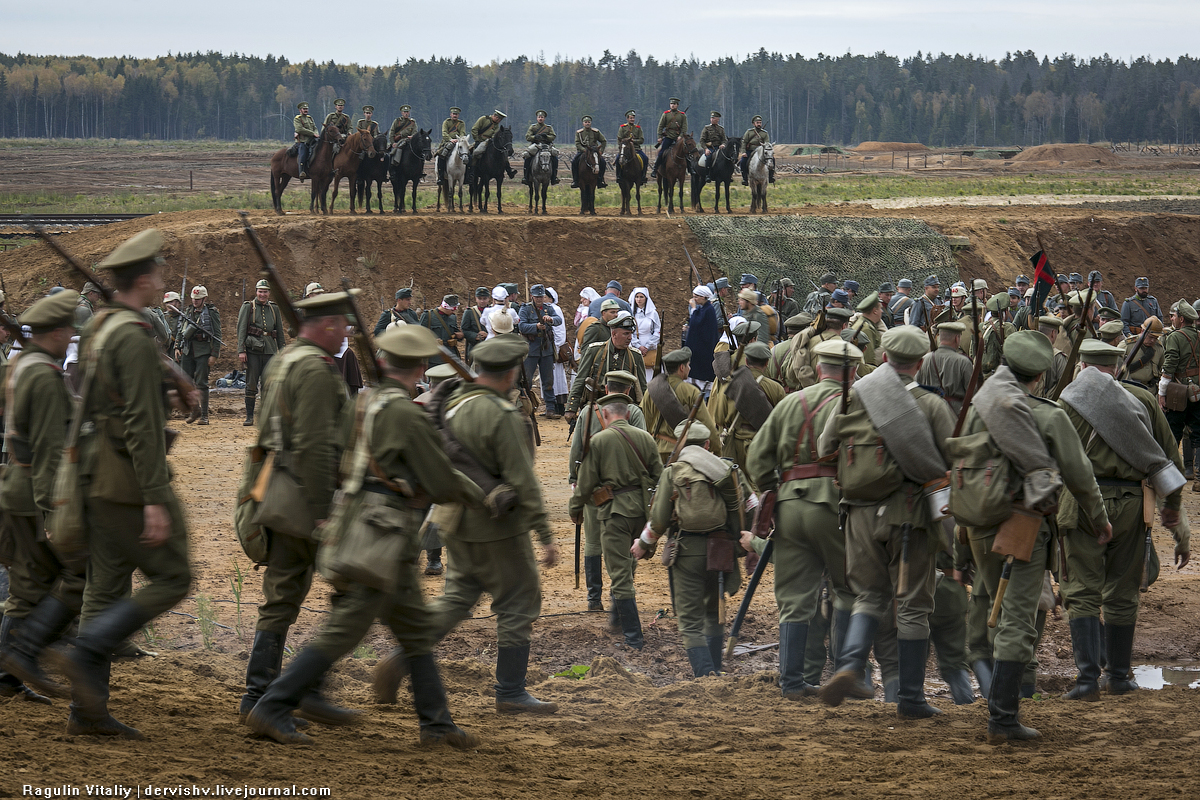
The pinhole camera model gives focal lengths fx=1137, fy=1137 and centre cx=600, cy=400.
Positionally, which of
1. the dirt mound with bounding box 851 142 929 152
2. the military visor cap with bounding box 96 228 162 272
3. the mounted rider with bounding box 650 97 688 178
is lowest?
the military visor cap with bounding box 96 228 162 272

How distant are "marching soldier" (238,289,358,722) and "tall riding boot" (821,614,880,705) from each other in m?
2.54

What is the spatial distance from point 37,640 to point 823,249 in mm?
24398

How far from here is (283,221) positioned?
83.1 feet

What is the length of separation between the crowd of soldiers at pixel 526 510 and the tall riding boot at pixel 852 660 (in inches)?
0.5

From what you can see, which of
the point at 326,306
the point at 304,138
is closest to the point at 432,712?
the point at 326,306

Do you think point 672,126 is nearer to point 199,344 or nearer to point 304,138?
point 304,138

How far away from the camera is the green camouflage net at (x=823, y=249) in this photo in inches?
1045

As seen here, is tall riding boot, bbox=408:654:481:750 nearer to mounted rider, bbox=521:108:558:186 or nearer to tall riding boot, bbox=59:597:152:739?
tall riding boot, bbox=59:597:152:739

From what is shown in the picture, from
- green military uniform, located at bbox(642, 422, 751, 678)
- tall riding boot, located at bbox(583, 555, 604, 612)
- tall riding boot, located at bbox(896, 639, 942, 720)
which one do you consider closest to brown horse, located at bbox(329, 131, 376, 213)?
tall riding boot, located at bbox(583, 555, 604, 612)

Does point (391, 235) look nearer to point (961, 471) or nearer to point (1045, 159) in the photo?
point (961, 471)

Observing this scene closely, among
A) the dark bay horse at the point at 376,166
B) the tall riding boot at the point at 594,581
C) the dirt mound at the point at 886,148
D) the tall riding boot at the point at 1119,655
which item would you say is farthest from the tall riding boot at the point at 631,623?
the dirt mound at the point at 886,148

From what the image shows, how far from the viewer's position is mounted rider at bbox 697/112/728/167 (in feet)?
91.7

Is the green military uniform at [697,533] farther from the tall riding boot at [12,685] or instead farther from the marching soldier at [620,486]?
the tall riding boot at [12,685]

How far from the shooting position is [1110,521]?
6.79 metres
